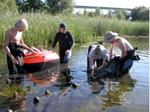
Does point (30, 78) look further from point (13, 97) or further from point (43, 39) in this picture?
point (43, 39)

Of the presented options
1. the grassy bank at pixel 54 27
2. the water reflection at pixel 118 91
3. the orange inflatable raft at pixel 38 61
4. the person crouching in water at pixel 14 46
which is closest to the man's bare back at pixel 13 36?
the person crouching in water at pixel 14 46

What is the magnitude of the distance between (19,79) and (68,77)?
4.91 ft

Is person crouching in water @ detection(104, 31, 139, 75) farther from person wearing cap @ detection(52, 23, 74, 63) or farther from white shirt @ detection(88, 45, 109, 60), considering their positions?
person wearing cap @ detection(52, 23, 74, 63)

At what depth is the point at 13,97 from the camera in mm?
8062

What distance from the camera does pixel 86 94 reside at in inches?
346

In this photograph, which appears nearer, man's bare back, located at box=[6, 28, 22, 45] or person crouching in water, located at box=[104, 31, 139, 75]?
man's bare back, located at box=[6, 28, 22, 45]

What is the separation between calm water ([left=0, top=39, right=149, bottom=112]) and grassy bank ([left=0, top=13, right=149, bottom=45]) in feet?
16.8

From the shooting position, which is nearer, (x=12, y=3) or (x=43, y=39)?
(x=43, y=39)

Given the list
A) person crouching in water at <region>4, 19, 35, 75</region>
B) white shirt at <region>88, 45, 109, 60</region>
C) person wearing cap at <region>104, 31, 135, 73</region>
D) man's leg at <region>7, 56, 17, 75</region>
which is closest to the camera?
person crouching in water at <region>4, 19, 35, 75</region>

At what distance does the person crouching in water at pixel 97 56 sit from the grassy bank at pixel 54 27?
545 centimetres

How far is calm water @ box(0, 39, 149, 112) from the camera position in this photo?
765 cm

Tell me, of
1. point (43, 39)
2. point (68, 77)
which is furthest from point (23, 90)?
point (43, 39)

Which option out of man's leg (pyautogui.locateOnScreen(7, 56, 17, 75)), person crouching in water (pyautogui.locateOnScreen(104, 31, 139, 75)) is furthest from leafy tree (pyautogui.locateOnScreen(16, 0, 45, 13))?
man's leg (pyautogui.locateOnScreen(7, 56, 17, 75))

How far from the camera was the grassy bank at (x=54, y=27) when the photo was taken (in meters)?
16.7
